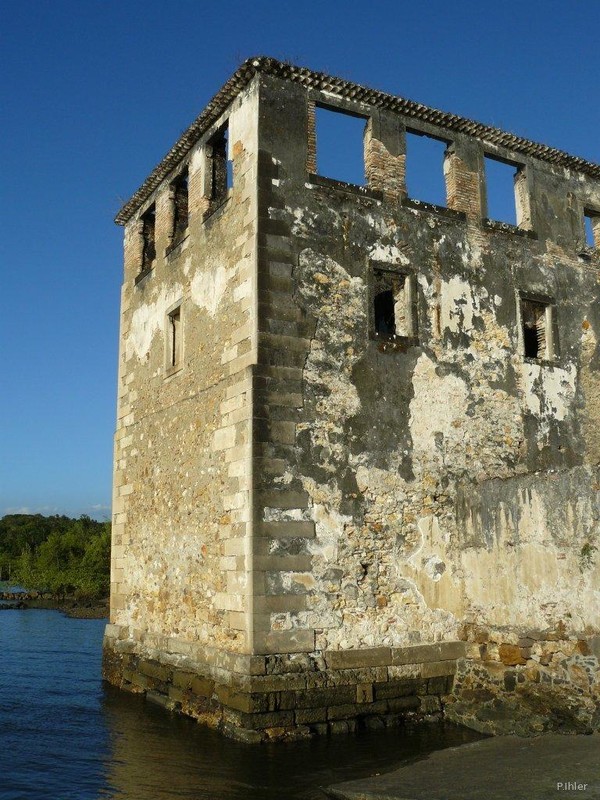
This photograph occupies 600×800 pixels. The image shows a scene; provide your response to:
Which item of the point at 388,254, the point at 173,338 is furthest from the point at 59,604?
the point at 388,254

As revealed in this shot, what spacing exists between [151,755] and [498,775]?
14.1 feet

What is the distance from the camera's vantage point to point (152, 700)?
1266 cm

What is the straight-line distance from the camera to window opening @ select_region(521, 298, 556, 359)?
539 inches

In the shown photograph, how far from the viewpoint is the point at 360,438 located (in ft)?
36.9

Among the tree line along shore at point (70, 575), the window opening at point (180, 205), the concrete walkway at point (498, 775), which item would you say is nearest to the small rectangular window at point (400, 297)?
Answer: the window opening at point (180, 205)

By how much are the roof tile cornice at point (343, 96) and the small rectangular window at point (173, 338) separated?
277 cm

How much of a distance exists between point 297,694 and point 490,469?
4.63m

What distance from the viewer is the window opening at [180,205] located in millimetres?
14398

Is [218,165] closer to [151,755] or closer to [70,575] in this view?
[151,755]

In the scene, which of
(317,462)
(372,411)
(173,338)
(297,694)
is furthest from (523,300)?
(297,694)

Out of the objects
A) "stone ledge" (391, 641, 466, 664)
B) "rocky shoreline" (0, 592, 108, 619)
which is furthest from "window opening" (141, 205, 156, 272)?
"rocky shoreline" (0, 592, 108, 619)

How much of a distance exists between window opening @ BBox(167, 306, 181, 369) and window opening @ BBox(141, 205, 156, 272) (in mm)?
2171

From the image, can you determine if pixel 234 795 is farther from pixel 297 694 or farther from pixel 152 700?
pixel 152 700

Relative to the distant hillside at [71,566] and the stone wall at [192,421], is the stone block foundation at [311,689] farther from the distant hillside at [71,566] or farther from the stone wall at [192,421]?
the distant hillside at [71,566]
